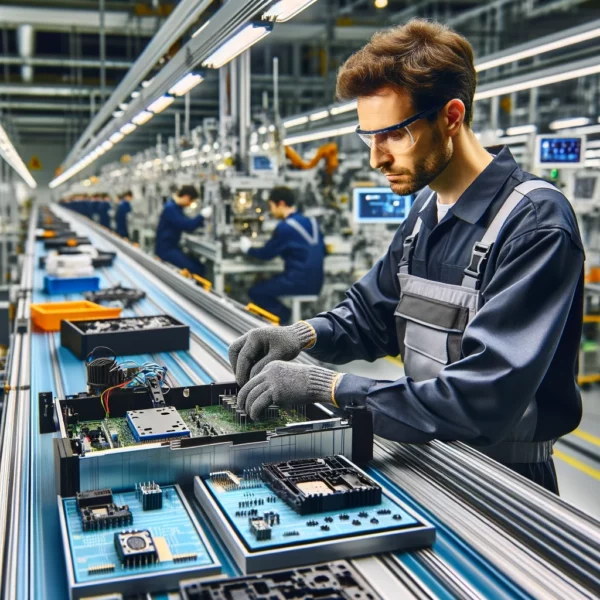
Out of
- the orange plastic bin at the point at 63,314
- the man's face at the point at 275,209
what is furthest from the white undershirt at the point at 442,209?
the man's face at the point at 275,209

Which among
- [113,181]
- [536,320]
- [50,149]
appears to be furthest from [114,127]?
[50,149]

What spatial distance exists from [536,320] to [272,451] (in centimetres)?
60

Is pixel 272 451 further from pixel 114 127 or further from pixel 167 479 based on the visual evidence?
pixel 114 127

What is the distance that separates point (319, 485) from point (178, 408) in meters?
0.55

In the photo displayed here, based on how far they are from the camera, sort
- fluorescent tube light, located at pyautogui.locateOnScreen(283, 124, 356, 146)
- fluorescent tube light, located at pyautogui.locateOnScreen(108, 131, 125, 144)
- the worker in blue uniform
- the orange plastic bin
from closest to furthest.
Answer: the orange plastic bin, fluorescent tube light, located at pyautogui.locateOnScreen(108, 131, 125, 144), fluorescent tube light, located at pyautogui.locateOnScreen(283, 124, 356, 146), the worker in blue uniform

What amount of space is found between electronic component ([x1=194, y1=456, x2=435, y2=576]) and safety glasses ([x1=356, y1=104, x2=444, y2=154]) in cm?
75

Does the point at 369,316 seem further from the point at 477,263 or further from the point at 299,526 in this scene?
the point at 299,526

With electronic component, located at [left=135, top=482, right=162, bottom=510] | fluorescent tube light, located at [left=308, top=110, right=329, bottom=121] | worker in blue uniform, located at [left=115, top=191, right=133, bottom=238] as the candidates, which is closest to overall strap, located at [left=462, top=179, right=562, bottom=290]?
electronic component, located at [left=135, top=482, right=162, bottom=510]

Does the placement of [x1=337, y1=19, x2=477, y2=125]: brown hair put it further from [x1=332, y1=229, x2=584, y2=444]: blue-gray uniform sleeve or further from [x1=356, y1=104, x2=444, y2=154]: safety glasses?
[x1=332, y1=229, x2=584, y2=444]: blue-gray uniform sleeve

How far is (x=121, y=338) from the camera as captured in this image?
2.69m

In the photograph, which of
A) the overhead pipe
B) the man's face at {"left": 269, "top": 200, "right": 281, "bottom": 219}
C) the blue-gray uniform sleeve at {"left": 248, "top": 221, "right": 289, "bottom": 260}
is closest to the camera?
the blue-gray uniform sleeve at {"left": 248, "top": 221, "right": 289, "bottom": 260}

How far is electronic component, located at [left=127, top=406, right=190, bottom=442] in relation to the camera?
1.52 meters

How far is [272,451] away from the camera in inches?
59.3

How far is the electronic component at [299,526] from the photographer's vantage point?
45.6 inches
